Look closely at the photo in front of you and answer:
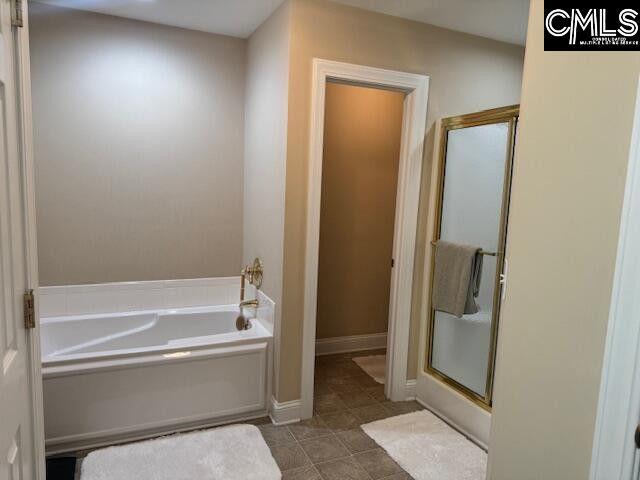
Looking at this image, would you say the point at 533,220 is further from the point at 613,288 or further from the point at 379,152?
the point at 379,152

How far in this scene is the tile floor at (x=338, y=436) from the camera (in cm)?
228

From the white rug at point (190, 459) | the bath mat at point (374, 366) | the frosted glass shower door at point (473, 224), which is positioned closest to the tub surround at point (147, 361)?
A: the white rug at point (190, 459)

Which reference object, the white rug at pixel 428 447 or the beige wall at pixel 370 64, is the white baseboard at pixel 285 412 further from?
the white rug at pixel 428 447

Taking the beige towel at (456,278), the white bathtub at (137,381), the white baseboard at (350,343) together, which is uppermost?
the beige towel at (456,278)

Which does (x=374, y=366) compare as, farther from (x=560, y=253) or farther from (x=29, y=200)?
(x=29, y=200)

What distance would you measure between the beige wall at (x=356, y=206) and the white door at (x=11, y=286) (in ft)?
8.64

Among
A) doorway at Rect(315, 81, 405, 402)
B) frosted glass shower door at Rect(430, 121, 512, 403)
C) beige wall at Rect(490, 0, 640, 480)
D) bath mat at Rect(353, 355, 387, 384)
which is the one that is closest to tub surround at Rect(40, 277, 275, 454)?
doorway at Rect(315, 81, 405, 402)

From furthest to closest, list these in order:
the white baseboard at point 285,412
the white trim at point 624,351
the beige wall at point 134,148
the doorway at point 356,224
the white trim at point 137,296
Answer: the doorway at point 356,224
the white trim at point 137,296
the beige wall at point 134,148
the white baseboard at point 285,412
the white trim at point 624,351

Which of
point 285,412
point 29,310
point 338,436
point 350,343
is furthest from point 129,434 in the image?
point 350,343

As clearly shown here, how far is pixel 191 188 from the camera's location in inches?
129

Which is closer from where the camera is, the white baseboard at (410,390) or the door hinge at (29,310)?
the door hinge at (29,310)

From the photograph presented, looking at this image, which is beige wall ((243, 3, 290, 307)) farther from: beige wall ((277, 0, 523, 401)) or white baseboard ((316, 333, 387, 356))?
white baseboard ((316, 333, 387, 356))

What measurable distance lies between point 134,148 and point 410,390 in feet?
8.35

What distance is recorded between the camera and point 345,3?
2520mm
